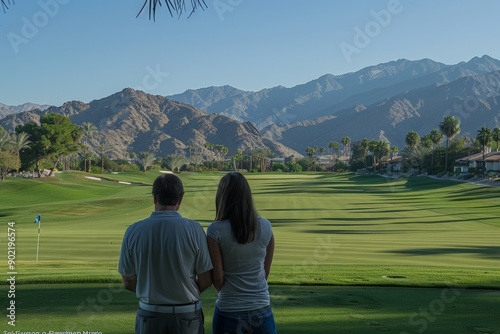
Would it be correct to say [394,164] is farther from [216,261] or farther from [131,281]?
[131,281]

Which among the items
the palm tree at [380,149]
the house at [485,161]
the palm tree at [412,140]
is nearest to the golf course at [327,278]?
the house at [485,161]

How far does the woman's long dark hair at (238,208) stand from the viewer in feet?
15.3

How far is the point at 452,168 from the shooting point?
4085 inches

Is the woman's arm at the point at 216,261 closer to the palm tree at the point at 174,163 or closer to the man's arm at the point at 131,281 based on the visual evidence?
the man's arm at the point at 131,281

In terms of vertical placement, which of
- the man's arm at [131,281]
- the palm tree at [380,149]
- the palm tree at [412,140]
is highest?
the palm tree at [412,140]

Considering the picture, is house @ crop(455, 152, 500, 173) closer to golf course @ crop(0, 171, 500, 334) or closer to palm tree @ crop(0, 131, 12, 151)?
golf course @ crop(0, 171, 500, 334)

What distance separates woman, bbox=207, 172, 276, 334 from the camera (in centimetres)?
466

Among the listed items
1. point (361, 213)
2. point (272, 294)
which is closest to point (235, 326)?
point (272, 294)

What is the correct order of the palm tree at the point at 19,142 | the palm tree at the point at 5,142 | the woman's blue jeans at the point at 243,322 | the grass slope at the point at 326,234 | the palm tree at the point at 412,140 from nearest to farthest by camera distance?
the woman's blue jeans at the point at 243,322 < the grass slope at the point at 326,234 < the palm tree at the point at 5,142 < the palm tree at the point at 19,142 < the palm tree at the point at 412,140

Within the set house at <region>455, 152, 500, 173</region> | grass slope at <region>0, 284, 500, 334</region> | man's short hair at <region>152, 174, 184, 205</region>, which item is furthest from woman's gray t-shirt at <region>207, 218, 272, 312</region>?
house at <region>455, 152, 500, 173</region>

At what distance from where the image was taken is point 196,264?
4.58 meters

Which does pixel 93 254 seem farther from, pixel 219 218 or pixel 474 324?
pixel 219 218

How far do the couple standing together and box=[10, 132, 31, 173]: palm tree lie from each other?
8169 cm

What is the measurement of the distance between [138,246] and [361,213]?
142 feet
